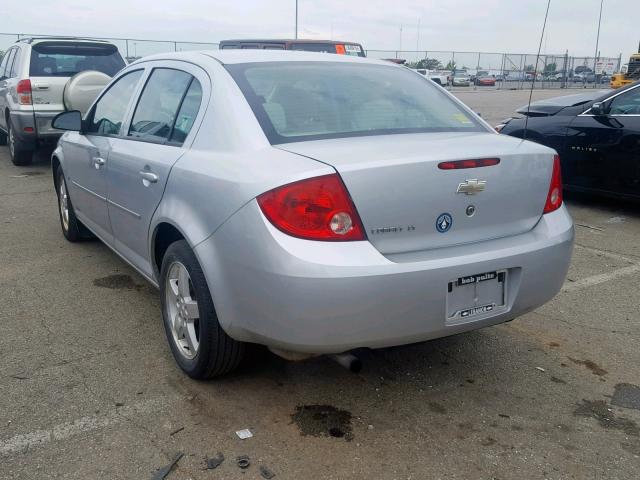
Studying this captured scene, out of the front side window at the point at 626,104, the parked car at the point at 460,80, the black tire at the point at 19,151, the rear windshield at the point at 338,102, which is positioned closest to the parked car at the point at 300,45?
the black tire at the point at 19,151

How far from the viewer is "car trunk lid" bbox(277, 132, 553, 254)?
8.39 feet

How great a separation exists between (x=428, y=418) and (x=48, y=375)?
6.20ft

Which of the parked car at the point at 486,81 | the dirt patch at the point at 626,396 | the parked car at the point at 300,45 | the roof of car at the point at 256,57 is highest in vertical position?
the roof of car at the point at 256,57

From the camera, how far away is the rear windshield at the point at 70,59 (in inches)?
366

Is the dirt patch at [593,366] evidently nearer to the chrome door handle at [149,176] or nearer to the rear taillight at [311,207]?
the rear taillight at [311,207]

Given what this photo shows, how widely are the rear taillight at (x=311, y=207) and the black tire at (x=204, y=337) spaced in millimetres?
609

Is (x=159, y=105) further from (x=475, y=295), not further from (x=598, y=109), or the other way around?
(x=598, y=109)

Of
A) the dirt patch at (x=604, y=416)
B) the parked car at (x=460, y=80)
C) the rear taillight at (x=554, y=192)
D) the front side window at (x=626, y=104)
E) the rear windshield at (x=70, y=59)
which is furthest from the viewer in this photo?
the parked car at (x=460, y=80)

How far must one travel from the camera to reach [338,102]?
321 cm

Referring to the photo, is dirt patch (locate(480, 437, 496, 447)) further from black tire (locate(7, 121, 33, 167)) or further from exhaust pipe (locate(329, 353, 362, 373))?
black tire (locate(7, 121, 33, 167))

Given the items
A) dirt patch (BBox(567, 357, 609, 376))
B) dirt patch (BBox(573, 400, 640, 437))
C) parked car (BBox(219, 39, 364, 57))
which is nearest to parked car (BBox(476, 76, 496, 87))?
parked car (BBox(219, 39, 364, 57))

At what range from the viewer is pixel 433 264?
2.59m

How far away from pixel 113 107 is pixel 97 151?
0.36m

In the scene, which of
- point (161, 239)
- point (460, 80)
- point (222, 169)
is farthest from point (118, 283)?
point (460, 80)
